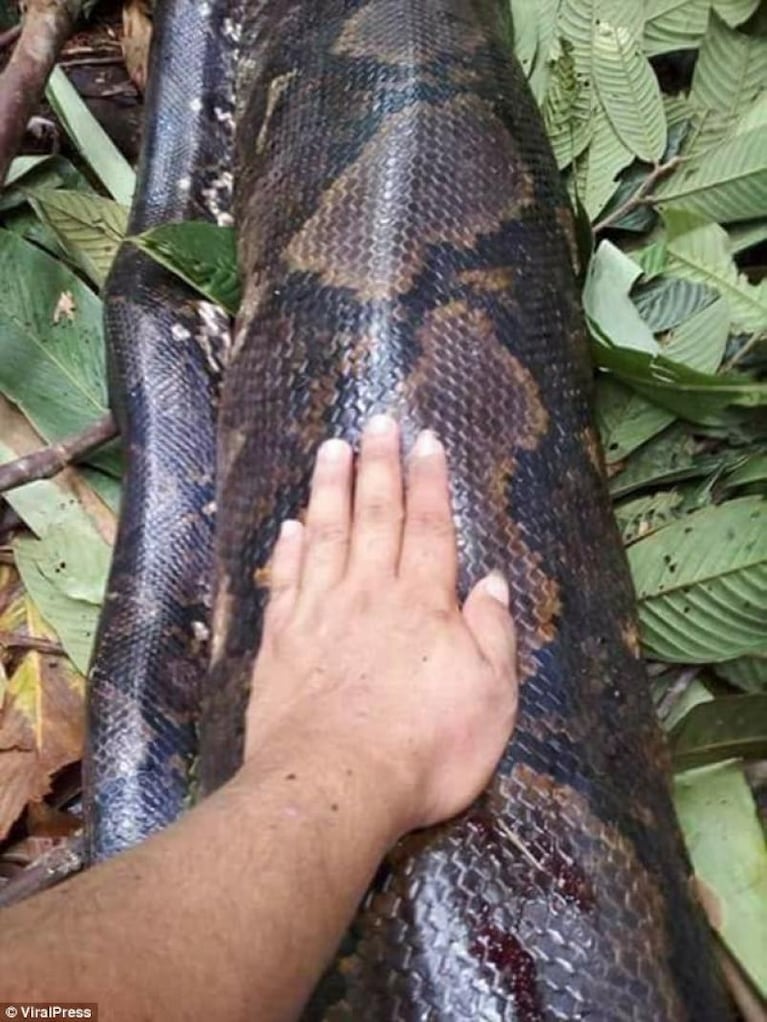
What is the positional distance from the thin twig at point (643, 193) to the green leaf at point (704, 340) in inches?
10.1

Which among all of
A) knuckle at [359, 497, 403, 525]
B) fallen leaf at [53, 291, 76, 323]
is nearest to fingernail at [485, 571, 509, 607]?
knuckle at [359, 497, 403, 525]

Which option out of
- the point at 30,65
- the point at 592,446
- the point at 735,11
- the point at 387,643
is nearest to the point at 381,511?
the point at 387,643

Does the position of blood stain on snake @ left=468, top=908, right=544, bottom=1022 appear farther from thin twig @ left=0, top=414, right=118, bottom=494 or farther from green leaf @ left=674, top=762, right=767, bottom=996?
thin twig @ left=0, top=414, right=118, bottom=494

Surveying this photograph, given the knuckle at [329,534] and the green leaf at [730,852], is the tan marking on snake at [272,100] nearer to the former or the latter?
the knuckle at [329,534]

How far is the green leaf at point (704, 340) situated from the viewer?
6.54 feet

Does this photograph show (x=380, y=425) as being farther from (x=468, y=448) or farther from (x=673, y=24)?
(x=673, y=24)

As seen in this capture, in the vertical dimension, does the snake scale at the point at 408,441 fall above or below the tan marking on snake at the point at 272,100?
below

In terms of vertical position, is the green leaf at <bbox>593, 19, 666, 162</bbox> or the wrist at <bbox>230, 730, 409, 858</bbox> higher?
the green leaf at <bbox>593, 19, 666, 162</bbox>

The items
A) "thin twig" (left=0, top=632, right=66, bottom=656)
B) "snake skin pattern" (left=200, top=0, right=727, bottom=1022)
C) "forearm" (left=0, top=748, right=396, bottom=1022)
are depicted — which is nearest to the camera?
"forearm" (left=0, top=748, right=396, bottom=1022)

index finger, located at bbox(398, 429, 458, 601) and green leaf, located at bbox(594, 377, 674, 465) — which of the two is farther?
green leaf, located at bbox(594, 377, 674, 465)

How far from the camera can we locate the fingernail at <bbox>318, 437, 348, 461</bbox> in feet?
5.24

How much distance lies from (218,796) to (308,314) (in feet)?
2.49

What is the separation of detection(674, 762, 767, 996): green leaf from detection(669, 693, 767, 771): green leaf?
0.13ft

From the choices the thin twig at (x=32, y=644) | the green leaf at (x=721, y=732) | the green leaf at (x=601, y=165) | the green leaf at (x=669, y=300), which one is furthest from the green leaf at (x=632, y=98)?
the thin twig at (x=32, y=644)
